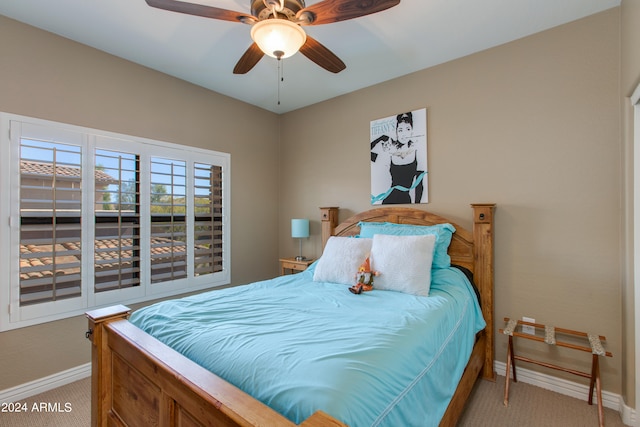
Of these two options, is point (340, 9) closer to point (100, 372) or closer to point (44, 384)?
point (100, 372)

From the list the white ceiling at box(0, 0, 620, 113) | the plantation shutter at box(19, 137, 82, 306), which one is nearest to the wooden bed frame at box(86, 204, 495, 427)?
the plantation shutter at box(19, 137, 82, 306)

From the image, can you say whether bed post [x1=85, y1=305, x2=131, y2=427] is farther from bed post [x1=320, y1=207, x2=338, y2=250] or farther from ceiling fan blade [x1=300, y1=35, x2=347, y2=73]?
bed post [x1=320, y1=207, x2=338, y2=250]

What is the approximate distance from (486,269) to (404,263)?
0.80m

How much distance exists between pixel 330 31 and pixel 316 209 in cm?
205

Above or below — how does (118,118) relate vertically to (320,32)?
below

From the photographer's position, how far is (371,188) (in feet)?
10.8

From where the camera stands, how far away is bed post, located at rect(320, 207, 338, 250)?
11.5 feet

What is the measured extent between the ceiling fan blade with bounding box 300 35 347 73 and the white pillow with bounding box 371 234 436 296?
1.36 metres

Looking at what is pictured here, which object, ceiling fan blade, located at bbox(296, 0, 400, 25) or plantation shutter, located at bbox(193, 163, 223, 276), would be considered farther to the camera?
plantation shutter, located at bbox(193, 163, 223, 276)

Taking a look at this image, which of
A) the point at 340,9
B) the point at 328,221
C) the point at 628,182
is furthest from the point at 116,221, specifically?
→ the point at 628,182

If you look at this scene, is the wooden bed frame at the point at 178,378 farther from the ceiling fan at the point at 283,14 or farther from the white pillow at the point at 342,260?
the ceiling fan at the point at 283,14

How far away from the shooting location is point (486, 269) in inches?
96.9

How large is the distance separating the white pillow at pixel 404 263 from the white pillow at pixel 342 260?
0.45ft

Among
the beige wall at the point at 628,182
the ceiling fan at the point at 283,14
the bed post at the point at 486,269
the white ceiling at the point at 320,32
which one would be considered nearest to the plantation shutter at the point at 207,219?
the white ceiling at the point at 320,32
